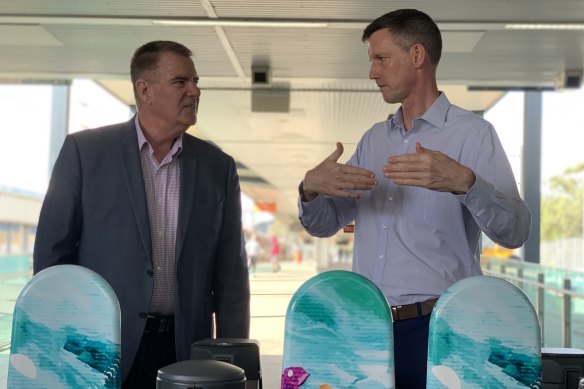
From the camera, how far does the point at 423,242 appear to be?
278 centimetres

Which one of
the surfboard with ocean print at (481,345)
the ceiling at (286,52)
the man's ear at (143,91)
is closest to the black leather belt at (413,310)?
the surfboard with ocean print at (481,345)

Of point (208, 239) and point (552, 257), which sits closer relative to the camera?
point (208, 239)

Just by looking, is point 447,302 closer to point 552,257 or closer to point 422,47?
point 422,47

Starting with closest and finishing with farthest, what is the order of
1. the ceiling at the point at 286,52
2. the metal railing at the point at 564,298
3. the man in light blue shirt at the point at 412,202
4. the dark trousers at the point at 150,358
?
1. the man in light blue shirt at the point at 412,202
2. the dark trousers at the point at 150,358
3. the ceiling at the point at 286,52
4. the metal railing at the point at 564,298

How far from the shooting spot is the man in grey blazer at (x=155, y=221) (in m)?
3.20

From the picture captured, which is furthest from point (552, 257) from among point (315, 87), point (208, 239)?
point (208, 239)

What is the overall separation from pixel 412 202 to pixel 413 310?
1.19 feet

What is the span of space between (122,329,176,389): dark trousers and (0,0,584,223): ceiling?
2641 mm

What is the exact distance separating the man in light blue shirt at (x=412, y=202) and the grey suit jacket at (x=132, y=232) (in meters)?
0.58

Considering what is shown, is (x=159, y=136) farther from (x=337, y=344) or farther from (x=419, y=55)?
(x=337, y=344)

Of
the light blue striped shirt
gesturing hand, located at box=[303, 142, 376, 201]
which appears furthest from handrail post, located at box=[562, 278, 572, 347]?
gesturing hand, located at box=[303, 142, 376, 201]

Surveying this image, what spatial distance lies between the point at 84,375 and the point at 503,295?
1144mm

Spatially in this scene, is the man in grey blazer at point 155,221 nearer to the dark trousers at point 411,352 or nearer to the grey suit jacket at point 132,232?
the grey suit jacket at point 132,232

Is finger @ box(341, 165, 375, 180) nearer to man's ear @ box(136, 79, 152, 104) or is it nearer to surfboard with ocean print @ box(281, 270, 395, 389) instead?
surfboard with ocean print @ box(281, 270, 395, 389)
